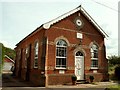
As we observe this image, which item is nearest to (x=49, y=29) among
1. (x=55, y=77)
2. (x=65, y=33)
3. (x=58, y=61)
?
(x=65, y=33)

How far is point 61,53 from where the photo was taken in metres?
20.0

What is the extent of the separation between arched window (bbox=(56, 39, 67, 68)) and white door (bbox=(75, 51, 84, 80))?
4.97ft

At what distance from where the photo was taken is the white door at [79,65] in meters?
21.0

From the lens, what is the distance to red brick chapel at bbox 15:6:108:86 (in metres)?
19.2

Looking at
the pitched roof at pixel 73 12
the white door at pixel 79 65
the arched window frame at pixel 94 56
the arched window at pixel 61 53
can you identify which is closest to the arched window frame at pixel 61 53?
the arched window at pixel 61 53

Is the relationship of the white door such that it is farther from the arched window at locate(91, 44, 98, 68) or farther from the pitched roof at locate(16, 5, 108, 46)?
the pitched roof at locate(16, 5, 108, 46)

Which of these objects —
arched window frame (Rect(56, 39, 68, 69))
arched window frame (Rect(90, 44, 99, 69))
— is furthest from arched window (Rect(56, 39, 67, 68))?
arched window frame (Rect(90, 44, 99, 69))

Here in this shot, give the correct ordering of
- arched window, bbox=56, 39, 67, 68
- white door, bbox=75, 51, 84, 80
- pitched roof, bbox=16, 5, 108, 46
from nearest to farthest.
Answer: pitched roof, bbox=16, 5, 108, 46
arched window, bbox=56, 39, 67, 68
white door, bbox=75, 51, 84, 80

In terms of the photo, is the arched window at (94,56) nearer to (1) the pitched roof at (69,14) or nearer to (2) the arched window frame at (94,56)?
(2) the arched window frame at (94,56)

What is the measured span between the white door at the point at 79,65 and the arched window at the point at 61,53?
59.7 inches

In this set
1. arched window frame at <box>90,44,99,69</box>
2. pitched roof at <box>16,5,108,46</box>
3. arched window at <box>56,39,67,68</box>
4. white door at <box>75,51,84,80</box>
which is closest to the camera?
pitched roof at <box>16,5,108,46</box>

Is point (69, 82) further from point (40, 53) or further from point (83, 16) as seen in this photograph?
point (83, 16)

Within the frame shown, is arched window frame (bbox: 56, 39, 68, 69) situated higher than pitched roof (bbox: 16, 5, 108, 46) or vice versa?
pitched roof (bbox: 16, 5, 108, 46)

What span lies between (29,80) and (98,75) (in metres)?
7.42
